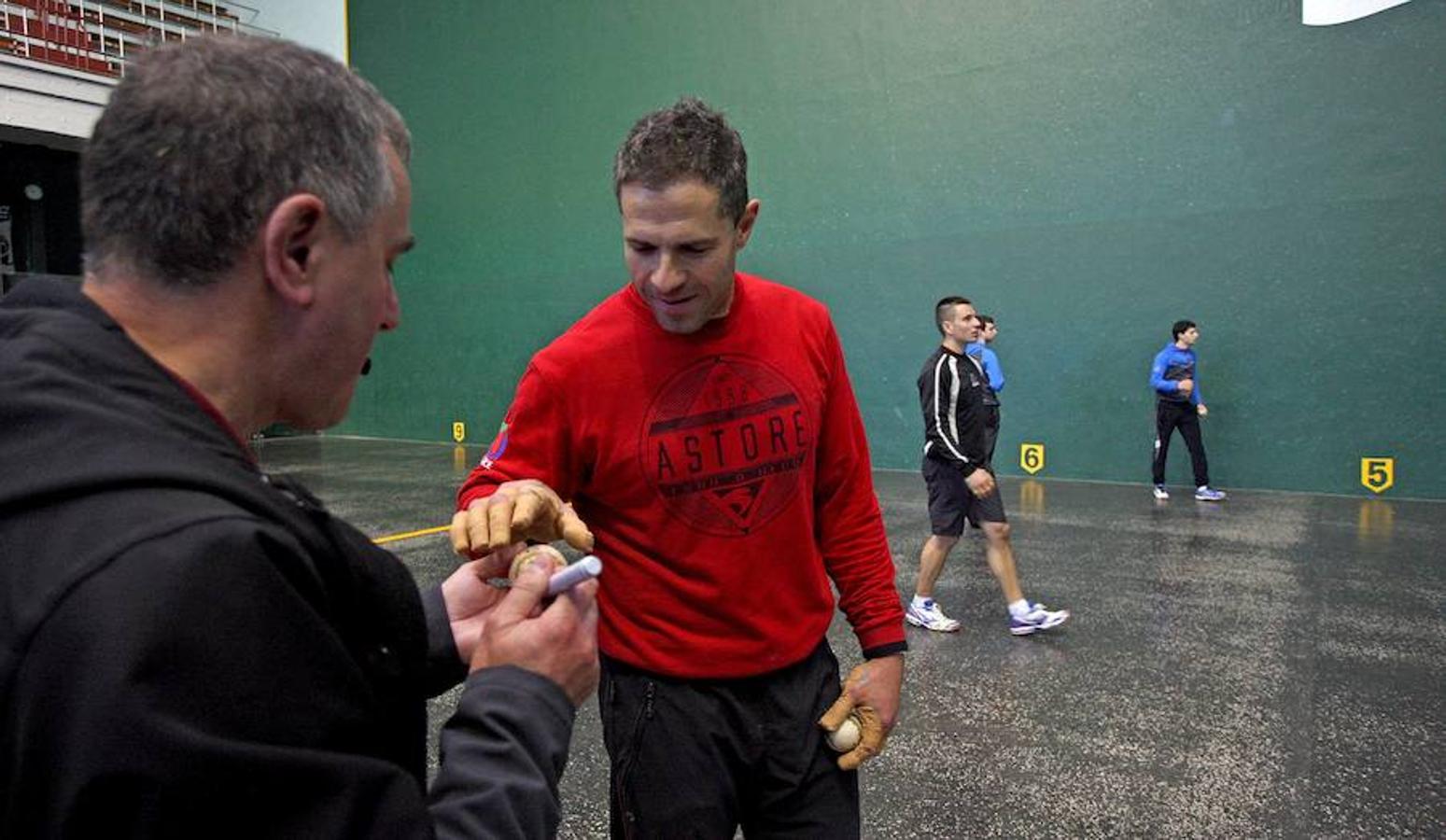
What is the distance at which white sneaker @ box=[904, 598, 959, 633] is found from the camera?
511 cm

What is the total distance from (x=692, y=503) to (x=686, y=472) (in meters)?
0.06

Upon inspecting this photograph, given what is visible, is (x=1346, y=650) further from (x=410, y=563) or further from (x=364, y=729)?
(x=410, y=563)

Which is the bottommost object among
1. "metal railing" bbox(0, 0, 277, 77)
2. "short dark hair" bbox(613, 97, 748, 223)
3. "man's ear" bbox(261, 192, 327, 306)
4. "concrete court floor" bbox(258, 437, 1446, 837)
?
"concrete court floor" bbox(258, 437, 1446, 837)

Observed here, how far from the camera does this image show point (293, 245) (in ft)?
2.77

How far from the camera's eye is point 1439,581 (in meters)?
6.00

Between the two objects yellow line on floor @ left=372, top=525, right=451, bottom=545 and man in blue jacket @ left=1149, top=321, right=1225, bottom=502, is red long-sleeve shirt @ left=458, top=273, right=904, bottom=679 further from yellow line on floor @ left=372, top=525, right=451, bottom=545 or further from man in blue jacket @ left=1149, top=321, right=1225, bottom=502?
man in blue jacket @ left=1149, top=321, right=1225, bottom=502

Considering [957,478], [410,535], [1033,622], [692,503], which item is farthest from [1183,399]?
[692,503]

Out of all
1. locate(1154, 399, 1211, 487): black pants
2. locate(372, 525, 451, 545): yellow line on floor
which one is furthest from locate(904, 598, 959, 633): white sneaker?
locate(1154, 399, 1211, 487): black pants

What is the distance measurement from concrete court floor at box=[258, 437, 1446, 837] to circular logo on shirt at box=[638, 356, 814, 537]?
1570mm

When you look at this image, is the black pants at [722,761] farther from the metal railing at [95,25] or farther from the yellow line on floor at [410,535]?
the metal railing at [95,25]

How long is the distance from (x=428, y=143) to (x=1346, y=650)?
1478cm

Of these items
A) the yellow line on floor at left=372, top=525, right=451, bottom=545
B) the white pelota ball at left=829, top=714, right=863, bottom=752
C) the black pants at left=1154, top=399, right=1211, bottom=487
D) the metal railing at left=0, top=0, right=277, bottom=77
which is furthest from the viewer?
the metal railing at left=0, top=0, right=277, bottom=77

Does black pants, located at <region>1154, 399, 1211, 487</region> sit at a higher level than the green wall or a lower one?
lower

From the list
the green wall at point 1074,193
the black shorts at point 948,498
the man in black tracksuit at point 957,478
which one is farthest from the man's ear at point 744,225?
the green wall at point 1074,193
